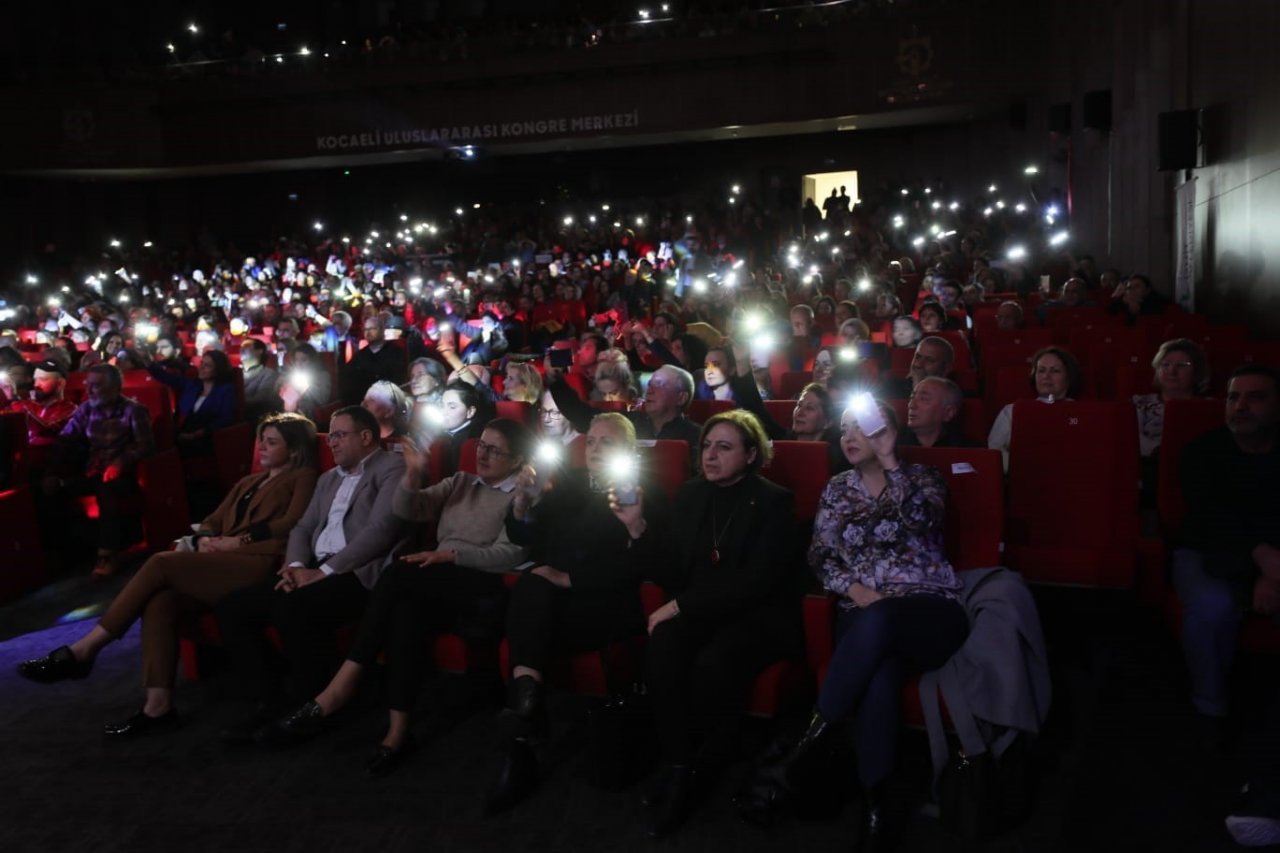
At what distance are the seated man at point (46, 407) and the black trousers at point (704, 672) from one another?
4.63 metres

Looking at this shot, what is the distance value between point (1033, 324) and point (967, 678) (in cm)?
583

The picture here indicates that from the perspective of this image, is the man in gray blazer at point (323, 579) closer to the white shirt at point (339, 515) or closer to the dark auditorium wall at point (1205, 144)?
the white shirt at point (339, 515)

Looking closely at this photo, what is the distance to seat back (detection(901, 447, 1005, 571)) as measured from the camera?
338 centimetres

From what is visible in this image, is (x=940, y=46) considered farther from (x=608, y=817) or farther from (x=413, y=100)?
(x=608, y=817)

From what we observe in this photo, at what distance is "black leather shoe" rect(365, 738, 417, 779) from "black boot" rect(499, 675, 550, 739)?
0.40 meters

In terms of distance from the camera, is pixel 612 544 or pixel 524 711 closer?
pixel 524 711

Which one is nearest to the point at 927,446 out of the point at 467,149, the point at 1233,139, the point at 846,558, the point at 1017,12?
the point at 846,558

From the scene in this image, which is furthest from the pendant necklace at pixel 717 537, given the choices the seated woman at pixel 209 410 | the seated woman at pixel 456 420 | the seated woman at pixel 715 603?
the seated woman at pixel 209 410

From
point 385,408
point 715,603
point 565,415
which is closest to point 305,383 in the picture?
point 385,408

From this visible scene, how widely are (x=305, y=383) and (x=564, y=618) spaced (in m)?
3.80

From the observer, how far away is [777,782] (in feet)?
9.55

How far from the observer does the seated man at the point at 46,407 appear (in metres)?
6.19

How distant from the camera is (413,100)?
19.1 meters

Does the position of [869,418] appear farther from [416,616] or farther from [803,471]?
[416,616]
